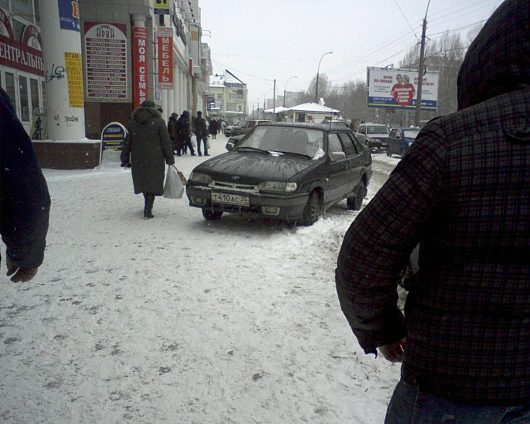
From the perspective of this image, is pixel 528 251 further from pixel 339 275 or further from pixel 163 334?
pixel 163 334

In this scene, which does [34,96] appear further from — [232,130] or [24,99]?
[232,130]

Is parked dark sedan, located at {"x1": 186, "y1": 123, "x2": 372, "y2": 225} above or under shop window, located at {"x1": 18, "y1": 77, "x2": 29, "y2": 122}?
under

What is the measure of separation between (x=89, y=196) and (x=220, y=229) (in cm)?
345

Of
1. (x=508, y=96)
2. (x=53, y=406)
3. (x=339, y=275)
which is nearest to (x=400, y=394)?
(x=339, y=275)

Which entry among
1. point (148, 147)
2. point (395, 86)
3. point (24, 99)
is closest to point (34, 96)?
point (24, 99)

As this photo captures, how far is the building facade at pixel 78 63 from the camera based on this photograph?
11023 millimetres

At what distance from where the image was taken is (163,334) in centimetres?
327

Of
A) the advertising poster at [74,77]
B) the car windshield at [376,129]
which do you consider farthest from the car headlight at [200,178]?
the car windshield at [376,129]

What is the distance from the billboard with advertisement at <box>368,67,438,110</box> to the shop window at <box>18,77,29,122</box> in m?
36.2

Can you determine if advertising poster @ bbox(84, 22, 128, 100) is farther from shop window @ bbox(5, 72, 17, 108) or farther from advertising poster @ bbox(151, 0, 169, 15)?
shop window @ bbox(5, 72, 17, 108)

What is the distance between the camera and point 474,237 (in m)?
1.13

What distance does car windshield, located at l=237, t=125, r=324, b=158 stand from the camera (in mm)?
7055

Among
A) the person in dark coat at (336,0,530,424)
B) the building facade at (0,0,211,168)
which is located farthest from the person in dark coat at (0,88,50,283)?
the building facade at (0,0,211,168)

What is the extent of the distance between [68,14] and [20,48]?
155 inches
